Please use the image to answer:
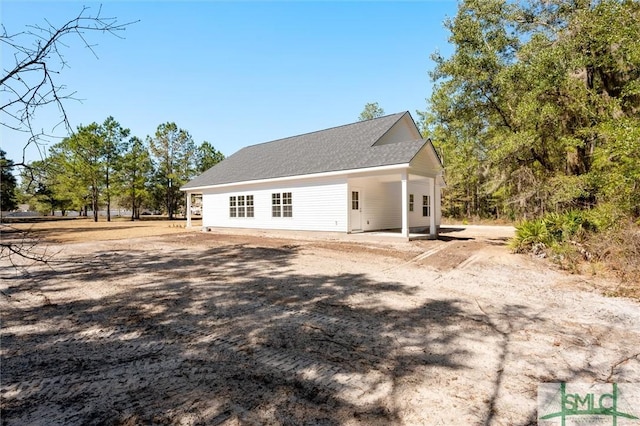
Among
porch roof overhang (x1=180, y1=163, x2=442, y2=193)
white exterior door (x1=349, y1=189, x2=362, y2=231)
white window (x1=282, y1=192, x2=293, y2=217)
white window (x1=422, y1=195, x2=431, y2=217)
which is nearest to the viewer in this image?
porch roof overhang (x1=180, y1=163, x2=442, y2=193)

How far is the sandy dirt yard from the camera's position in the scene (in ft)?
9.61

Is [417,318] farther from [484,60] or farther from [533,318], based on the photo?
[484,60]

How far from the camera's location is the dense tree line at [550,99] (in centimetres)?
976

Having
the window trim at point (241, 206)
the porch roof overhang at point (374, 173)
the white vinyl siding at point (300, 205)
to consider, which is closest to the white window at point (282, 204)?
the white vinyl siding at point (300, 205)

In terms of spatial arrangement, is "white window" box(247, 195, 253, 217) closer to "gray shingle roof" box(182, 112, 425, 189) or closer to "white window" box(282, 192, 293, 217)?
"gray shingle roof" box(182, 112, 425, 189)

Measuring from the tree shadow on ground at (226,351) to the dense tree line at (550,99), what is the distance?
303 inches

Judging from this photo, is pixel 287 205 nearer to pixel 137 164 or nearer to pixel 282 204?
pixel 282 204

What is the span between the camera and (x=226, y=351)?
3988 mm

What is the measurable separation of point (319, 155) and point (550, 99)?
10703 millimetres

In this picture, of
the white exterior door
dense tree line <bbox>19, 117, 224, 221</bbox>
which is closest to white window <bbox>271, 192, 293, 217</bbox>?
the white exterior door

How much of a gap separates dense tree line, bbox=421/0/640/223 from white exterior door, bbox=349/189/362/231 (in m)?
4.69

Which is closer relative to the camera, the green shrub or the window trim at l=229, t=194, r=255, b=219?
the green shrub

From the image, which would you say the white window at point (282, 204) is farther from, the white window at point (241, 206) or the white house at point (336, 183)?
the white window at point (241, 206)

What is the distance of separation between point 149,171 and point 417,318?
47524mm
